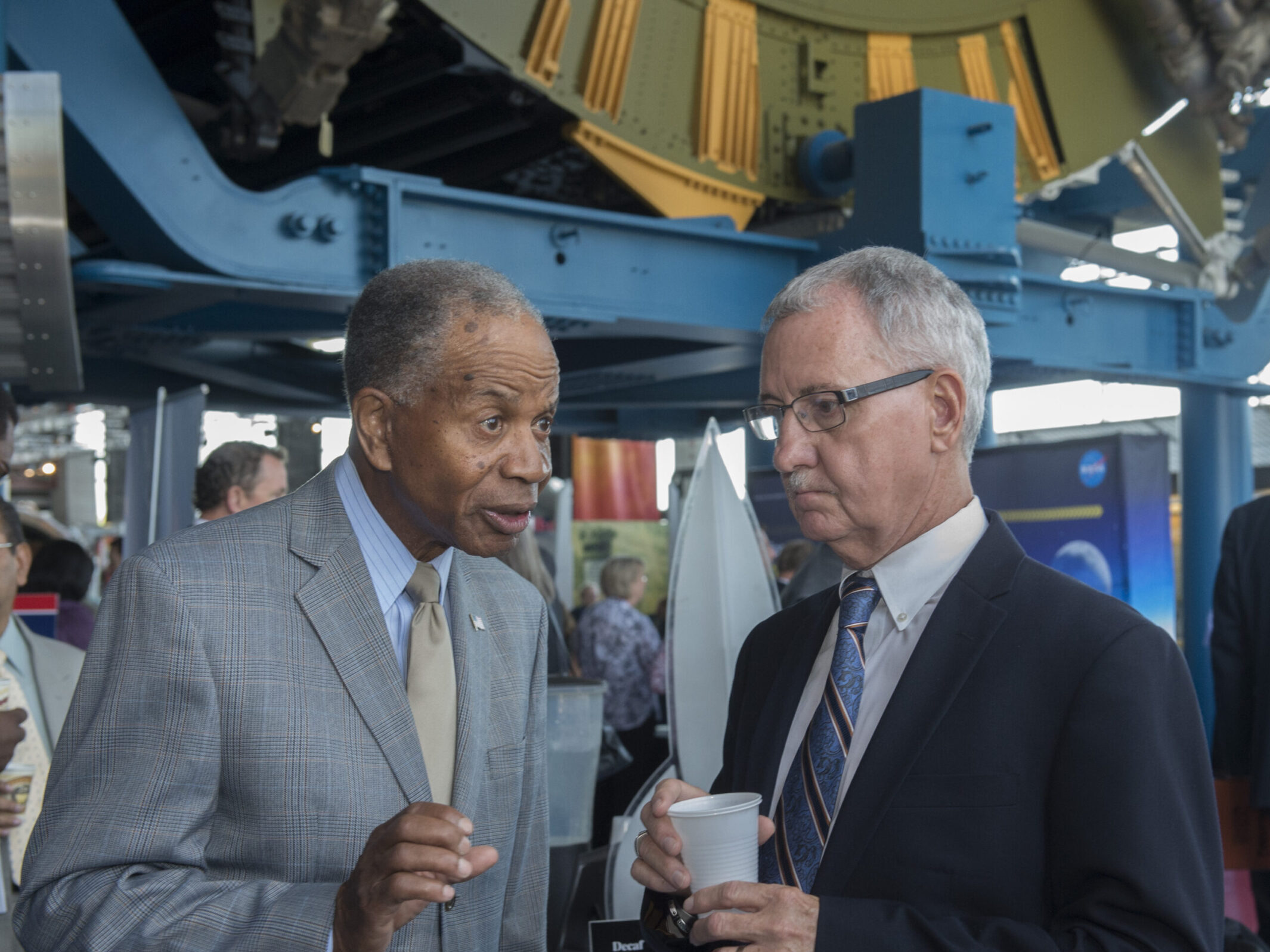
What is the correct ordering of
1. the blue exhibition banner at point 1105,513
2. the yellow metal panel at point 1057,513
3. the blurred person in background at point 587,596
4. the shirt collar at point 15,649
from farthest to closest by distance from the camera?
the blurred person in background at point 587,596 → the yellow metal panel at point 1057,513 → the blue exhibition banner at point 1105,513 → the shirt collar at point 15,649

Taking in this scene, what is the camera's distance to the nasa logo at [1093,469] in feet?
16.8

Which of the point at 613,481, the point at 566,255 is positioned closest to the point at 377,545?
the point at 566,255

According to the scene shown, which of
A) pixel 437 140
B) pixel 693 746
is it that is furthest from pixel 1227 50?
pixel 693 746

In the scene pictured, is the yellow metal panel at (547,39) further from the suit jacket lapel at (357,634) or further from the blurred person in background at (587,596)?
the blurred person in background at (587,596)

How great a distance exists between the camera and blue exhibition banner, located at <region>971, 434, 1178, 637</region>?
16.6 feet

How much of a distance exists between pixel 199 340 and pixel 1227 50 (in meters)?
6.27

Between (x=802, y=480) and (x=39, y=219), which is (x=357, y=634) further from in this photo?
(x=39, y=219)

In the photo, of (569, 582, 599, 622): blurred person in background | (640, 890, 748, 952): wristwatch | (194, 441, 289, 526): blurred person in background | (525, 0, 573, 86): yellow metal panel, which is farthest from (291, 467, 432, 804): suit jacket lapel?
(569, 582, 599, 622): blurred person in background

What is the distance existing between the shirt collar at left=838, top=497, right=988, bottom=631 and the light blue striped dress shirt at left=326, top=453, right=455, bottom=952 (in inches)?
29.2

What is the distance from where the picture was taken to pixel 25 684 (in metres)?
2.92

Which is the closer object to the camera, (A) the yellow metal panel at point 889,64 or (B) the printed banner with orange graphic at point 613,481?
(A) the yellow metal panel at point 889,64

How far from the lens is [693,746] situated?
295cm

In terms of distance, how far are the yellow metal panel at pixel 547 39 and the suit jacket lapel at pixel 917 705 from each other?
4.47m

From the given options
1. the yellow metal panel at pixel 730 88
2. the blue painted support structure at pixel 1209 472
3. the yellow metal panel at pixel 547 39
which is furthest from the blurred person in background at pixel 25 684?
the blue painted support structure at pixel 1209 472
